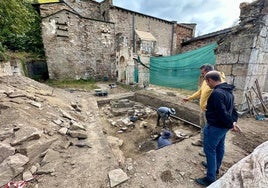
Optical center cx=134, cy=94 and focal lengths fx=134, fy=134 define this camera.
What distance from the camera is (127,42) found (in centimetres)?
1074

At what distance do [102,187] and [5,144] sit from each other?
1.55 m

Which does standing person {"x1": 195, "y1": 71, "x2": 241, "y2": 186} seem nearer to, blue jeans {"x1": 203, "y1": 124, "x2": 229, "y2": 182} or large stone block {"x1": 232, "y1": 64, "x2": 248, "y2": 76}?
blue jeans {"x1": 203, "y1": 124, "x2": 229, "y2": 182}

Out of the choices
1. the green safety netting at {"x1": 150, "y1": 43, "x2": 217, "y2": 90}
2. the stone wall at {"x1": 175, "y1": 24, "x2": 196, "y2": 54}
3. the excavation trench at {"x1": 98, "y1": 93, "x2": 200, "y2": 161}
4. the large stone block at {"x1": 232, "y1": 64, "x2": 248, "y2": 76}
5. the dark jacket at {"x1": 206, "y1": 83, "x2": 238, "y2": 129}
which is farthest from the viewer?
the stone wall at {"x1": 175, "y1": 24, "x2": 196, "y2": 54}

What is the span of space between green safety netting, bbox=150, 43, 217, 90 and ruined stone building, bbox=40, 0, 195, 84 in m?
0.95

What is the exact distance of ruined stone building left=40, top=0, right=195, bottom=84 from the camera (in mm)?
9352

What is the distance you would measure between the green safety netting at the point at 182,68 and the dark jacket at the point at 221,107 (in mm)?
4368

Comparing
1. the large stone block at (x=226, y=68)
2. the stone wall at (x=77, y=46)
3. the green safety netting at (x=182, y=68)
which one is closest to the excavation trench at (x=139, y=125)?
the large stone block at (x=226, y=68)

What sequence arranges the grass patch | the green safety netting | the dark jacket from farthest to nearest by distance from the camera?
1. the grass patch
2. the green safety netting
3. the dark jacket

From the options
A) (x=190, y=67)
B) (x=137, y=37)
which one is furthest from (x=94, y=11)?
(x=190, y=67)

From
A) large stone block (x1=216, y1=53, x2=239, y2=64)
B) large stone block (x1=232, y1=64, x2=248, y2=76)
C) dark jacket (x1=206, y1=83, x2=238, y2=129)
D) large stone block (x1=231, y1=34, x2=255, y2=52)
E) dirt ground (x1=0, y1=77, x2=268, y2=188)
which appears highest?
large stone block (x1=231, y1=34, x2=255, y2=52)

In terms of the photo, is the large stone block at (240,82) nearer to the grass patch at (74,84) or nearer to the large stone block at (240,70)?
the large stone block at (240,70)

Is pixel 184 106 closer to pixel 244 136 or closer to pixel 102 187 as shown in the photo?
pixel 244 136

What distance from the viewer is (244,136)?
2.85 meters

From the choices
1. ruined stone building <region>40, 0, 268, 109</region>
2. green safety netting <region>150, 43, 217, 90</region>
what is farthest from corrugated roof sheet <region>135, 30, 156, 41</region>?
green safety netting <region>150, 43, 217, 90</region>
